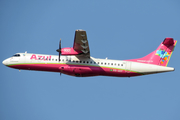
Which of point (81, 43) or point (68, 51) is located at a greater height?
point (81, 43)

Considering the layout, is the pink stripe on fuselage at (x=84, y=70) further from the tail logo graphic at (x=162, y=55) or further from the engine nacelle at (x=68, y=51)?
the tail logo graphic at (x=162, y=55)

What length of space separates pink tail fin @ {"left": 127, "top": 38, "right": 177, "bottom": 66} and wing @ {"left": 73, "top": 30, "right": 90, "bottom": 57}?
20.2 feet

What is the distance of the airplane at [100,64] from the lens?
32.8 metres

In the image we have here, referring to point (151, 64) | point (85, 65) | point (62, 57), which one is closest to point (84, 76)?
point (85, 65)

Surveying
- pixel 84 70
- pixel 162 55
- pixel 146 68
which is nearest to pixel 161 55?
pixel 162 55

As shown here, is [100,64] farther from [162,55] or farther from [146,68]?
[162,55]

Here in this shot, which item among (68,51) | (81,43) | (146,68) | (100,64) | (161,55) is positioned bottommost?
(146,68)

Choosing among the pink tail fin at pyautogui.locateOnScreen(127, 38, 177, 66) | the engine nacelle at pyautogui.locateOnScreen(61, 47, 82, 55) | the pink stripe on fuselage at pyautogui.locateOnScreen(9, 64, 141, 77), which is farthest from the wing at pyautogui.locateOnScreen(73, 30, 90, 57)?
the pink tail fin at pyautogui.locateOnScreen(127, 38, 177, 66)

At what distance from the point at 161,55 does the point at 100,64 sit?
748 centimetres

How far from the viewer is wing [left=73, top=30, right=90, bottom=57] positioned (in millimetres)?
29422

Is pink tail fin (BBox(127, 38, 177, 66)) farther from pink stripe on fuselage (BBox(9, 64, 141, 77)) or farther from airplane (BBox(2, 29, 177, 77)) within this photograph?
pink stripe on fuselage (BBox(9, 64, 141, 77))

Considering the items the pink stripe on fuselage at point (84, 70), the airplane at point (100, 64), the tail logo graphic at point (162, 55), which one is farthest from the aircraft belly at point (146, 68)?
the tail logo graphic at point (162, 55)

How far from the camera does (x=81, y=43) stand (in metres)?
30.9

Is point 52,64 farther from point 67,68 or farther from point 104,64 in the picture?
point 104,64
